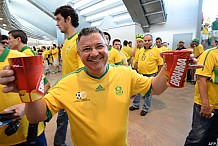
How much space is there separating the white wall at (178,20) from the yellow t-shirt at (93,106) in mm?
7972

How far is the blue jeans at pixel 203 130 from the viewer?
1605mm

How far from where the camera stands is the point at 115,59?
3264mm

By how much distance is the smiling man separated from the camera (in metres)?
0.94

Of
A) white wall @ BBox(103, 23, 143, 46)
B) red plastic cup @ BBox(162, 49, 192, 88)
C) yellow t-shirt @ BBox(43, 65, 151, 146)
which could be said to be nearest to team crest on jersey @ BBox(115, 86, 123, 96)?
yellow t-shirt @ BBox(43, 65, 151, 146)

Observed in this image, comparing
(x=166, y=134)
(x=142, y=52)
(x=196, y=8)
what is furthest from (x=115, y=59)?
(x=196, y=8)

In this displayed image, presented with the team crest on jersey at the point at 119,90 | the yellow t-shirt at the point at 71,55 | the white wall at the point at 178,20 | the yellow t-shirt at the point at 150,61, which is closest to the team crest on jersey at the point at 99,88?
the team crest on jersey at the point at 119,90

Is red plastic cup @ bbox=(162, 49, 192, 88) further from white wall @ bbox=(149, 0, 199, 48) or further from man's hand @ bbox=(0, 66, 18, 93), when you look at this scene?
white wall @ bbox=(149, 0, 199, 48)

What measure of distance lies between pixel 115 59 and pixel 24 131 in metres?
2.40

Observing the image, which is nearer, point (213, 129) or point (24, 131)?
point (24, 131)

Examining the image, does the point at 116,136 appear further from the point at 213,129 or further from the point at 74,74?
the point at 213,129

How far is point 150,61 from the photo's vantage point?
3.42 metres

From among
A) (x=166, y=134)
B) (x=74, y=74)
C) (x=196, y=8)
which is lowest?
(x=166, y=134)

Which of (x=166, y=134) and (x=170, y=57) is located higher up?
(x=170, y=57)

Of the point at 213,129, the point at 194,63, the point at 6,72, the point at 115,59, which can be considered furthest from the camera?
the point at 115,59
